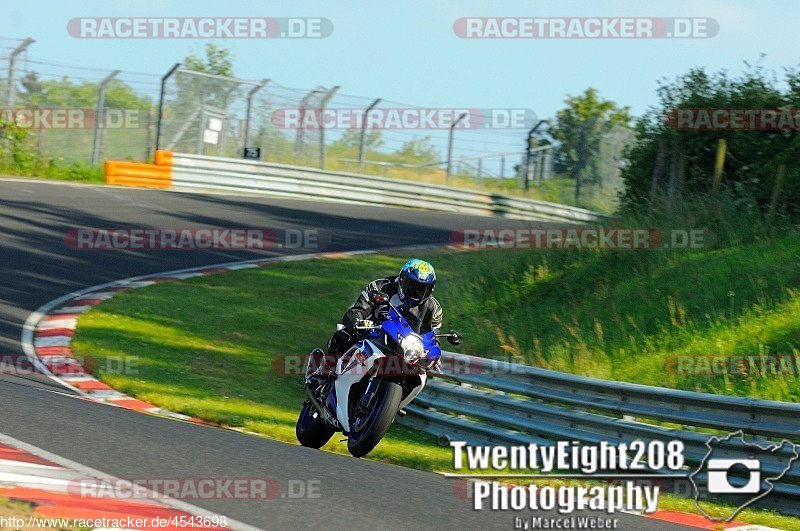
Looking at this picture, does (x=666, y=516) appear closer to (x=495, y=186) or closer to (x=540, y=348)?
(x=540, y=348)

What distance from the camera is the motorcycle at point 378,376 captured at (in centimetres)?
867

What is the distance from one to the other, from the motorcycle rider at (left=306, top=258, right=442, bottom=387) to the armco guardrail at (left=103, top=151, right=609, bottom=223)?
16464 millimetres

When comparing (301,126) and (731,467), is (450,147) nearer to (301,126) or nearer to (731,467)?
(301,126)

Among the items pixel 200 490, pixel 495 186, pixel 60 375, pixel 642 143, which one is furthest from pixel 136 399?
pixel 495 186

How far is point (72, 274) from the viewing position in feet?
57.1

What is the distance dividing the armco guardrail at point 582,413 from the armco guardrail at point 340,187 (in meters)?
14.7

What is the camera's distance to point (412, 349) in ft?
28.5

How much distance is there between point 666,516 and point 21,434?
4454 mm
